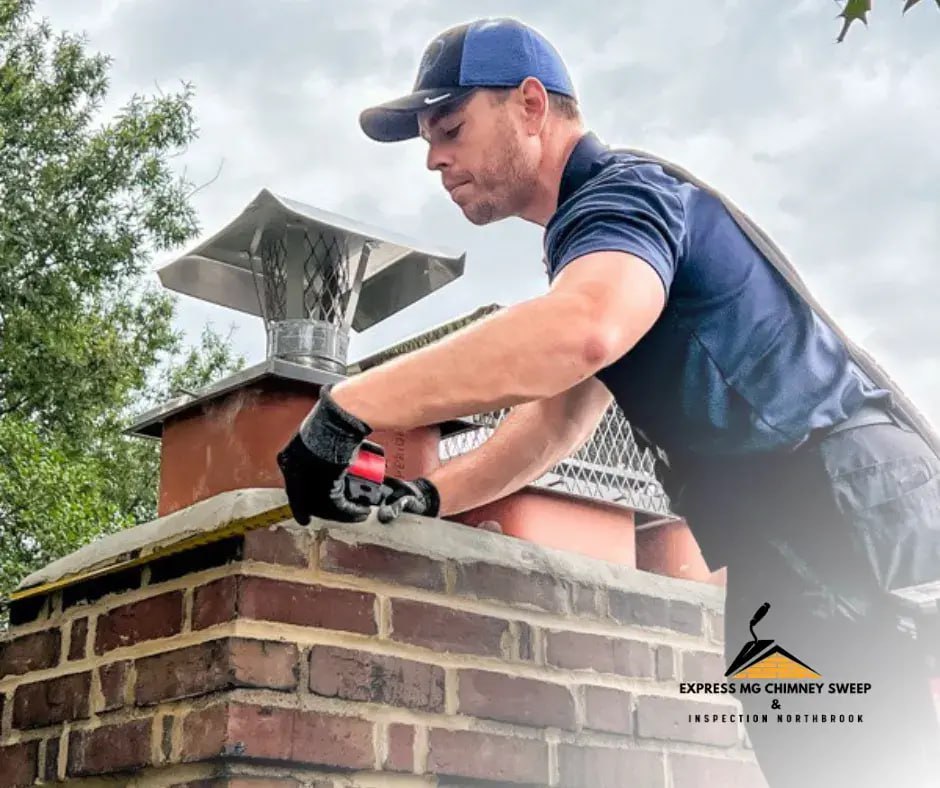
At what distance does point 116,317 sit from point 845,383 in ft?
39.7

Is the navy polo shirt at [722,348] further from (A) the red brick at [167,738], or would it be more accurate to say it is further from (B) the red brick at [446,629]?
(A) the red brick at [167,738]

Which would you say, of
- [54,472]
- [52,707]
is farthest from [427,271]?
[54,472]

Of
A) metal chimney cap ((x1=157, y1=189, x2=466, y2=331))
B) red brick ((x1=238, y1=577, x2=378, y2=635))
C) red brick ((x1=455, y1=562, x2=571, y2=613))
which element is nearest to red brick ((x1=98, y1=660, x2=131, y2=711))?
red brick ((x1=238, y1=577, x2=378, y2=635))

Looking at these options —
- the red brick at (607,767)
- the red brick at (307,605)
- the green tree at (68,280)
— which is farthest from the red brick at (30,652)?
the green tree at (68,280)

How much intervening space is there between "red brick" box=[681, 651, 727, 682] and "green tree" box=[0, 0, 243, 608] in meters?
9.22

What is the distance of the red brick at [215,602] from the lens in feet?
5.35

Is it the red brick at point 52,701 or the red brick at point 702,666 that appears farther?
the red brick at point 702,666

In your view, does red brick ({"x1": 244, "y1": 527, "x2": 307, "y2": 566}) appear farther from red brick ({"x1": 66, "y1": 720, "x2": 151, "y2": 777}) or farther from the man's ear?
the man's ear

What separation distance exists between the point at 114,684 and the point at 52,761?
0.61 ft

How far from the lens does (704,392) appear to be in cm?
152

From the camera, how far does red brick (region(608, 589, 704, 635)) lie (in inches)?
81.0

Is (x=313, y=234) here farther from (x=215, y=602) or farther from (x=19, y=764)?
(x=19, y=764)

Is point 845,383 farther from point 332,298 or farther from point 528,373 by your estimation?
point 332,298

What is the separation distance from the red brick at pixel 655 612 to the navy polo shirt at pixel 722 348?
21.9 inches
